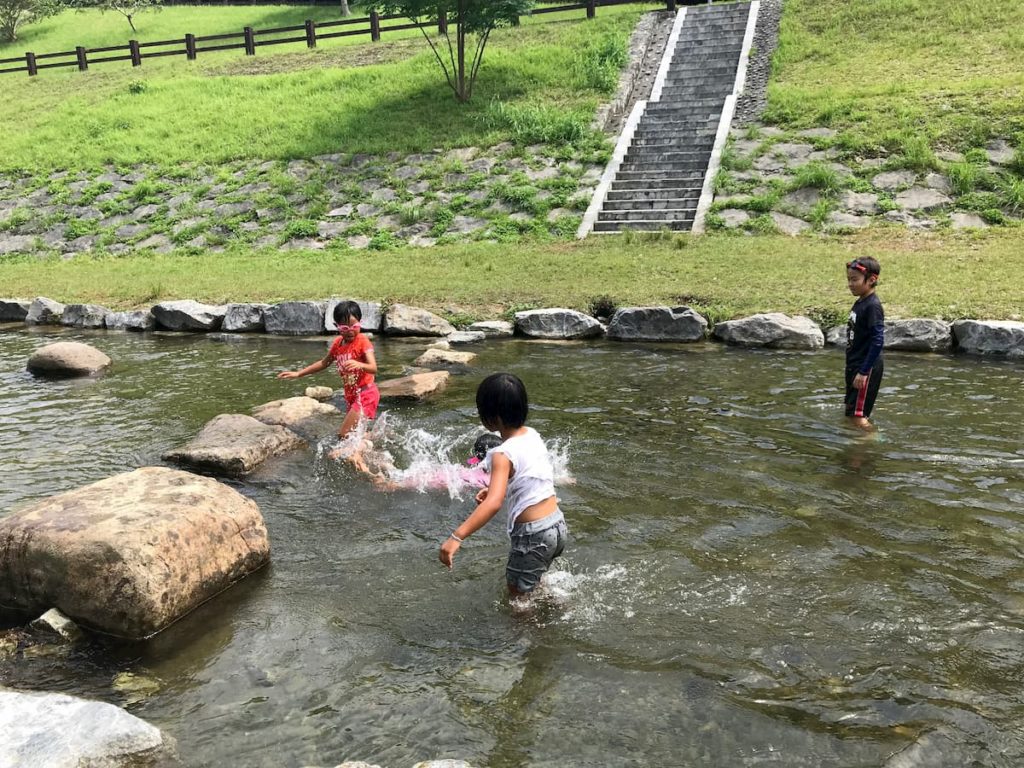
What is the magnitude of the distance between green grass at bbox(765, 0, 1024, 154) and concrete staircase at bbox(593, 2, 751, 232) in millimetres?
1700

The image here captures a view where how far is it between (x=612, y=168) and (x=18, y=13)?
50.3 metres

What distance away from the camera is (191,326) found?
44.5 feet

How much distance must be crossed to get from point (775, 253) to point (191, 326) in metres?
10.8

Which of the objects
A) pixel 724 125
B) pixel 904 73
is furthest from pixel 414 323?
pixel 904 73

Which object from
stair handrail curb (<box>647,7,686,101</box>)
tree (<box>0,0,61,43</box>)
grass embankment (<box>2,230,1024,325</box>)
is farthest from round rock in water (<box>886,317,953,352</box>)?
tree (<box>0,0,61,43</box>)

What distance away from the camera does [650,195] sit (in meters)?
18.1

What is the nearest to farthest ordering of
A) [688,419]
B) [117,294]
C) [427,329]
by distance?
[688,419], [427,329], [117,294]

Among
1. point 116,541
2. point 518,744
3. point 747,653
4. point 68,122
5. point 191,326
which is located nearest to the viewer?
point 518,744

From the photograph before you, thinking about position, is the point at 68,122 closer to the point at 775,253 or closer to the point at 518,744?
the point at 775,253

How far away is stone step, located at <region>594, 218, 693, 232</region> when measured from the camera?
1667 cm

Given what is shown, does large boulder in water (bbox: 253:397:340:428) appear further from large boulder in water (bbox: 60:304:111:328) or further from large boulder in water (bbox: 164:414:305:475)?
large boulder in water (bbox: 60:304:111:328)

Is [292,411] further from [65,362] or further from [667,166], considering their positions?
[667,166]

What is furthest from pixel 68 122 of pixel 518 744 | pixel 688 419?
pixel 518 744

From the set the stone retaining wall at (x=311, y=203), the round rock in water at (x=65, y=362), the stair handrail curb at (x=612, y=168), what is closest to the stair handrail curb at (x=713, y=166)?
the stair handrail curb at (x=612, y=168)
